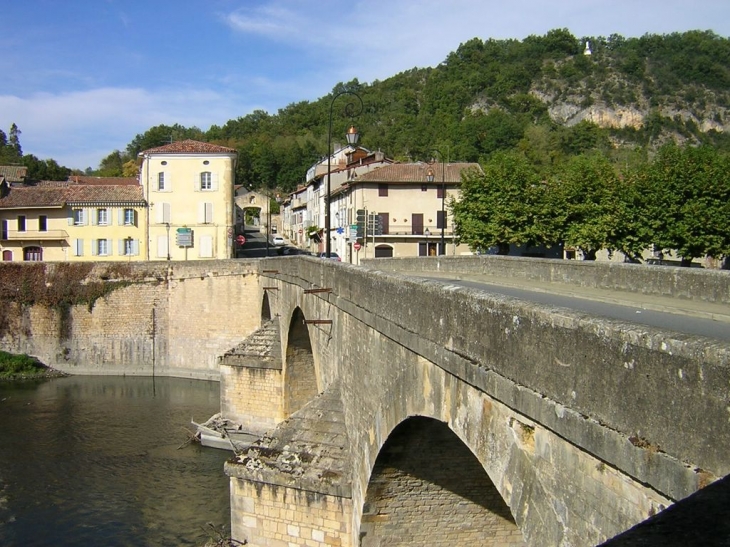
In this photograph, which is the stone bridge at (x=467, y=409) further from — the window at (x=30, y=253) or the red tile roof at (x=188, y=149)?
the window at (x=30, y=253)

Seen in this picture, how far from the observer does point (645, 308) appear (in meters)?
10.6

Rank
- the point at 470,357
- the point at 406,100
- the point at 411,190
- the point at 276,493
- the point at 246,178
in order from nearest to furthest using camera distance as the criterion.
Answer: the point at 470,357 → the point at 276,493 → the point at 411,190 → the point at 246,178 → the point at 406,100

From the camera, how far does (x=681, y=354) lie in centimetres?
400

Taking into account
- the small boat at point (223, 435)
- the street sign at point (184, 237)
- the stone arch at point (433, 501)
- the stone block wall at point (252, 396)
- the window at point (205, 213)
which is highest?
the window at point (205, 213)

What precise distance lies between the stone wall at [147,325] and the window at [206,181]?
7387mm

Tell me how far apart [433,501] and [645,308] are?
15.1 feet

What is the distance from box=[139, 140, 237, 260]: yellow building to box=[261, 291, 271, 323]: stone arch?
10.9m

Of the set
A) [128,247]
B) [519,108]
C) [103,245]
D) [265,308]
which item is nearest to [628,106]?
[519,108]

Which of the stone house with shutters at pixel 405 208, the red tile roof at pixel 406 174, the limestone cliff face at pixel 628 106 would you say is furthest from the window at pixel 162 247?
the limestone cliff face at pixel 628 106

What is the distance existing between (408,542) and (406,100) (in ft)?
414

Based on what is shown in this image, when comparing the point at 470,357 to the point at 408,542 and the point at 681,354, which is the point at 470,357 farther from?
the point at 408,542

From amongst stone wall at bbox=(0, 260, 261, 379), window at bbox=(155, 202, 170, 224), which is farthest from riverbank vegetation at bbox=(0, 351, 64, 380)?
window at bbox=(155, 202, 170, 224)

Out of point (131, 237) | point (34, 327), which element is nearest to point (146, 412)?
point (34, 327)

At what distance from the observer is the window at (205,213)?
45.2 metres
